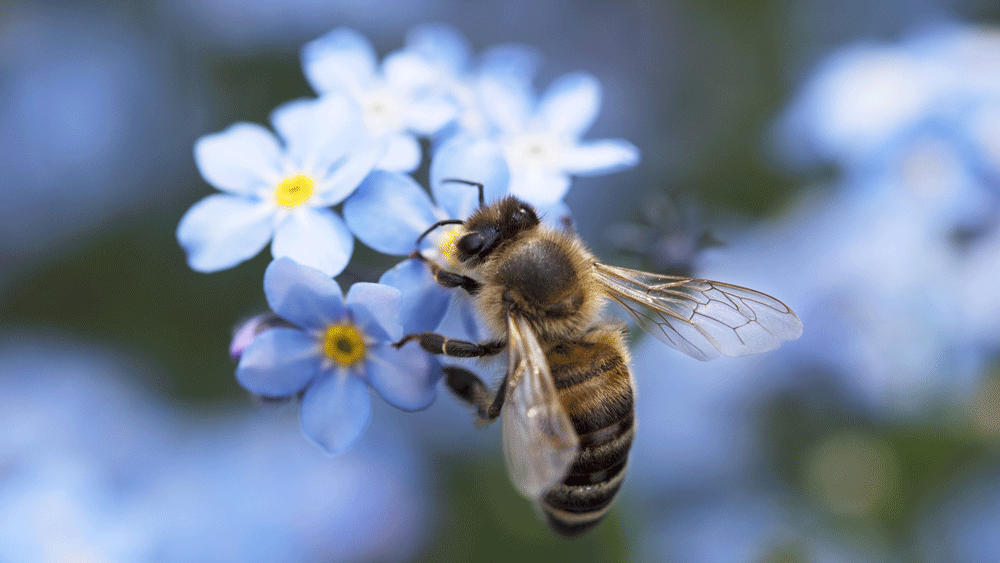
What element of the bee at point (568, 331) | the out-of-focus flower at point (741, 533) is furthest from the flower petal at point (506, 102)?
the out-of-focus flower at point (741, 533)

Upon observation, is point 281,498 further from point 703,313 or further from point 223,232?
point 703,313

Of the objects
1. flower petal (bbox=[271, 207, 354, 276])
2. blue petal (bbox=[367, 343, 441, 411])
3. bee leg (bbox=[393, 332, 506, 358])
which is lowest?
blue petal (bbox=[367, 343, 441, 411])

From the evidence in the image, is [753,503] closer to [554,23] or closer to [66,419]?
[66,419]

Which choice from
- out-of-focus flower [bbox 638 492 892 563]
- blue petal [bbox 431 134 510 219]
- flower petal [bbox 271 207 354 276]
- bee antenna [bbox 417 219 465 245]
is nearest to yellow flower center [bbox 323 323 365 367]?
flower petal [bbox 271 207 354 276]

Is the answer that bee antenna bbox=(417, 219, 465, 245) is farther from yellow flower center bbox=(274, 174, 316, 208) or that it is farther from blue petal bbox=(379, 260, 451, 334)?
yellow flower center bbox=(274, 174, 316, 208)

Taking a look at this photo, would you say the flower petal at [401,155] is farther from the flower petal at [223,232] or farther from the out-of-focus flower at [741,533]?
the out-of-focus flower at [741,533]

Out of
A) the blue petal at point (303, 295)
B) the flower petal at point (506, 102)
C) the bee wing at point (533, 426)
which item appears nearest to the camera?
the bee wing at point (533, 426)

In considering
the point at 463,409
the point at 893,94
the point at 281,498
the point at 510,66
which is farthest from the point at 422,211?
the point at 893,94

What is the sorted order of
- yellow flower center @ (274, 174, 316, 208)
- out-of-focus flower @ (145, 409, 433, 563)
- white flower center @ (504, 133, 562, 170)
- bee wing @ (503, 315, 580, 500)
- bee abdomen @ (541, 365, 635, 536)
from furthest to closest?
out-of-focus flower @ (145, 409, 433, 563) < white flower center @ (504, 133, 562, 170) < yellow flower center @ (274, 174, 316, 208) < bee abdomen @ (541, 365, 635, 536) < bee wing @ (503, 315, 580, 500)
